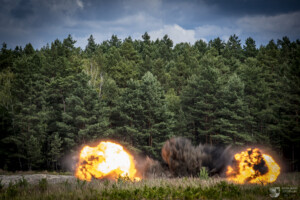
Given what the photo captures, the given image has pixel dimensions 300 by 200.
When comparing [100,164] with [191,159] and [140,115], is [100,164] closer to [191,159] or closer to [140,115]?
[191,159]

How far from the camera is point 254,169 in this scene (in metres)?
15.4

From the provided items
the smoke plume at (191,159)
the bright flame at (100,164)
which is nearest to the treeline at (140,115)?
the smoke plume at (191,159)

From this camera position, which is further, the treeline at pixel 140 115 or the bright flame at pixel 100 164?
the treeline at pixel 140 115

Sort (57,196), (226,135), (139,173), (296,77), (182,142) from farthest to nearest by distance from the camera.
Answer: (226,135) → (296,77) → (182,142) → (139,173) → (57,196)

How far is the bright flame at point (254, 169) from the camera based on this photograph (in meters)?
15.1

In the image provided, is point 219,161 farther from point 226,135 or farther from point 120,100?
point 120,100

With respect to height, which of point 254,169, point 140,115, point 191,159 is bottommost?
point 254,169

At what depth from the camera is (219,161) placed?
17.9m

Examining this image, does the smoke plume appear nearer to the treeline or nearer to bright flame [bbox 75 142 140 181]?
bright flame [bbox 75 142 140 181]

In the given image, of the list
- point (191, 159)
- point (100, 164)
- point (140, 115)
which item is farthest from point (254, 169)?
point (140, 115)

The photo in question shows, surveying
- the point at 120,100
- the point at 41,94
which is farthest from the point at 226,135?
the point at 41,94

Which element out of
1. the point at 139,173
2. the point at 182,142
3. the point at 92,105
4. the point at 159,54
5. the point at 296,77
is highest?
the point at 159,54

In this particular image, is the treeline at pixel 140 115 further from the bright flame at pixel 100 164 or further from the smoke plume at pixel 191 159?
the bright flame at pixel 100 164

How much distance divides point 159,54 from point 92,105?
49076mm
